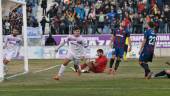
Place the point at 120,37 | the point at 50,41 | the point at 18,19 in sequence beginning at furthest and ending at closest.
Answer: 1. the point at 18,19
2. the point at 50,41
3. the point at 120,37

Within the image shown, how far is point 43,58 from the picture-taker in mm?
40000

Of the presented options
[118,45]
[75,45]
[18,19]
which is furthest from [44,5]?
[75,45]

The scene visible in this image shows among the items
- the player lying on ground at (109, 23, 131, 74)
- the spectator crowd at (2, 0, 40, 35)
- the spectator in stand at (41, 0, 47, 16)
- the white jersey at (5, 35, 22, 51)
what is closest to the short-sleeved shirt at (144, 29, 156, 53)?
the player lying on ground at (109, 23, 131, 74)

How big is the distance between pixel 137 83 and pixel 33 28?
23.4m

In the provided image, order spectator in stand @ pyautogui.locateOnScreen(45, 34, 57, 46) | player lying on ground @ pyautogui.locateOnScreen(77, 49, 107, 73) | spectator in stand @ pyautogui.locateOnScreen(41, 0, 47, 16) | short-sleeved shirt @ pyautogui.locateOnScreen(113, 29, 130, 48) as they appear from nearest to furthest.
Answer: short-sleeved shirt @ pyautogui.locateOnScreen(113, 29, 130, 48), player lying on ground @ pyautogui.locateOnScreen(77, 49, 107, 73), spectator in stand @ pyautogui.locateOnScreen(45, 34, 57, 46), spectator in stand @ pyautogui.locateOnScreen(41, 0, 47, 16)

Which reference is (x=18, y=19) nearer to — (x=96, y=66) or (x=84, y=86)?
(x=96, y=66)

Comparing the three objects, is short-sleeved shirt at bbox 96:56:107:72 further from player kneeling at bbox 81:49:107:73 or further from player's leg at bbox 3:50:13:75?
player's leg at bbox 3:50:13:75

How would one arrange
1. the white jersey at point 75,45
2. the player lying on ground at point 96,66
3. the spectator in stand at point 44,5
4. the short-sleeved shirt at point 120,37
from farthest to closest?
the spectator in stand at point 44,5
the player lying on ground at point 96,66
the short-sleeved shirt at point 120,37
the white jersey at point 75,45

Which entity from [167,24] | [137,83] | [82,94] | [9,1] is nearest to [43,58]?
[167,24]

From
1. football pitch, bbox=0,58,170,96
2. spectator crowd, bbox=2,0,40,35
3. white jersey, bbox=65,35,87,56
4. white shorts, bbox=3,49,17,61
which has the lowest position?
football pitch, bbox=0,58,170,96

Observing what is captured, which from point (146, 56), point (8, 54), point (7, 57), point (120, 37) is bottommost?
point (7, 57)

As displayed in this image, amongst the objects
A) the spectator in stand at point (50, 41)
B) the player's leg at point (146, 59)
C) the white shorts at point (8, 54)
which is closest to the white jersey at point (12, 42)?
the white shorts at point (8, 54)

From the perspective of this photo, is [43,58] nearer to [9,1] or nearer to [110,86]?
[9,1]

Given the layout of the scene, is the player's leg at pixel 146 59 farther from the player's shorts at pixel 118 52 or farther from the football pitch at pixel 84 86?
the player's shorts at pixel 118 52
